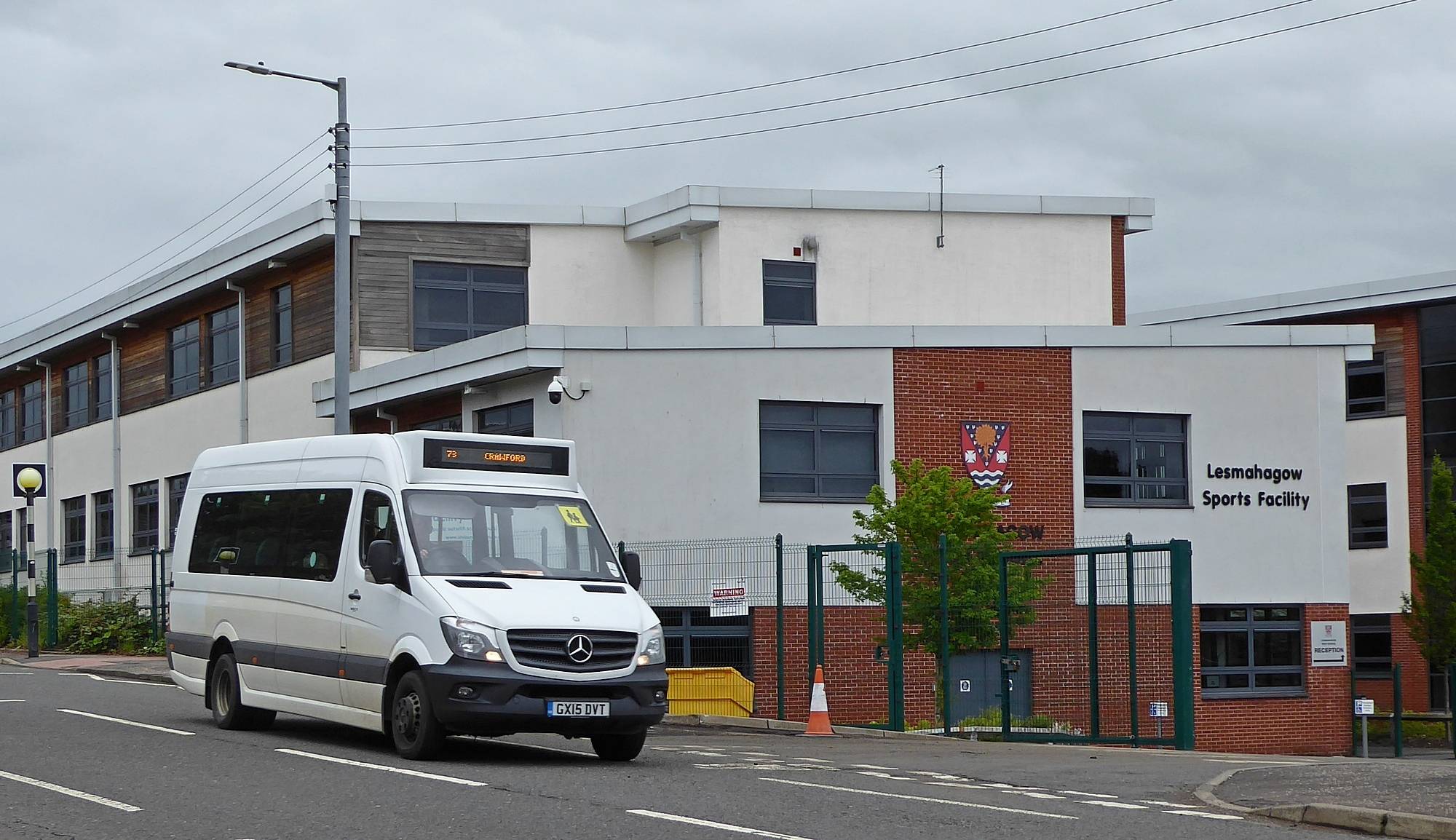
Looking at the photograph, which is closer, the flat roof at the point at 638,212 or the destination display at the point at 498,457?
the destination display at the point at 498,457

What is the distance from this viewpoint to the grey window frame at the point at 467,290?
3453cm

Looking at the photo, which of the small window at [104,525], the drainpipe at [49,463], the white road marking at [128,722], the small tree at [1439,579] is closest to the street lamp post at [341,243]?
the white road marking at [128,722]

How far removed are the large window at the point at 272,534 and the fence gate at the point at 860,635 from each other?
6.99 metres

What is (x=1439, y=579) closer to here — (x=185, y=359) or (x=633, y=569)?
(x=185, y=359)

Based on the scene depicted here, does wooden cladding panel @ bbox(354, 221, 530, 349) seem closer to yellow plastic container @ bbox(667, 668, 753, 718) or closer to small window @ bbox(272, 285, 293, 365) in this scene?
Result: small window @ bbox(272, 285, 293, 365)

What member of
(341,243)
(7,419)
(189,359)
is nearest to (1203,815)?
(341,243)

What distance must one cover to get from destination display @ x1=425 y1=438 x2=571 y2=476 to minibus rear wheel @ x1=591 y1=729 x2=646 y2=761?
2.33m

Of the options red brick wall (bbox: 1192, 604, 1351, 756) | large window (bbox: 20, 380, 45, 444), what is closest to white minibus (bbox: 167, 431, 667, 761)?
red brick wall (bbox: 1192, 604, 1351, 756)

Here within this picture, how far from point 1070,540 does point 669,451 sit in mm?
6815

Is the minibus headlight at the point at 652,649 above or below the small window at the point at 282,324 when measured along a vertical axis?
below

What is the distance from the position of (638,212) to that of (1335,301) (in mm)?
20774

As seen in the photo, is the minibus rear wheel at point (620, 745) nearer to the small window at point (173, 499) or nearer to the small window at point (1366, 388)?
the small window at point (173, 499)

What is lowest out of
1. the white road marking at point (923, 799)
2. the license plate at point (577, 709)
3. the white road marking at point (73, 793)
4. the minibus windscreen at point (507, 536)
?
the white road marking at point (923, 799)

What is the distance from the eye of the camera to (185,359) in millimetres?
41125
